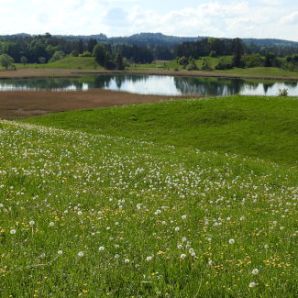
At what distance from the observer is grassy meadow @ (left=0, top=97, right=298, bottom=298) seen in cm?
658

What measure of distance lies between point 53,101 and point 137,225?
247 ft

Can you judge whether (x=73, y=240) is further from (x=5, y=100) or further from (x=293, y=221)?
(x=5, y=100)

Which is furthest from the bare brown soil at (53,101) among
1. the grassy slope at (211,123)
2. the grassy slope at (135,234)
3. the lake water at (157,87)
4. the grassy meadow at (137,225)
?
the grassy slope at (135,234)

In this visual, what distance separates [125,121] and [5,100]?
37.3 meters

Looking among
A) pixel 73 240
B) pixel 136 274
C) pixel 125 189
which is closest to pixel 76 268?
pixel 136 274

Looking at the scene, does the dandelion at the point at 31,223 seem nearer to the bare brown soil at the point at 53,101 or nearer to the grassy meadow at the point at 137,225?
the grassy meadow at the point at 137,225

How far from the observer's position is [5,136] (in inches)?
901

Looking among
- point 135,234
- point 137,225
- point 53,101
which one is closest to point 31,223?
point 135,234

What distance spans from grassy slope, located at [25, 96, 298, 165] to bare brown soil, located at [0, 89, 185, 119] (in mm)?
12774

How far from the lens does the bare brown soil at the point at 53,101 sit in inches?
2781

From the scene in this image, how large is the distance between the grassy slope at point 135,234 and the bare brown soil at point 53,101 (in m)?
51.6

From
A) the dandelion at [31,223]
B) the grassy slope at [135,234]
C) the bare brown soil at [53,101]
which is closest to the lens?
the grassy slope at [135,234]

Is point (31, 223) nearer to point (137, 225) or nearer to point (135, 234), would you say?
point (135, 234)

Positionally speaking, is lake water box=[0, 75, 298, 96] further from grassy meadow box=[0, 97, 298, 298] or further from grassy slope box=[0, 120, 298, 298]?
grassy slope box=[0, 120, 298, 298]
